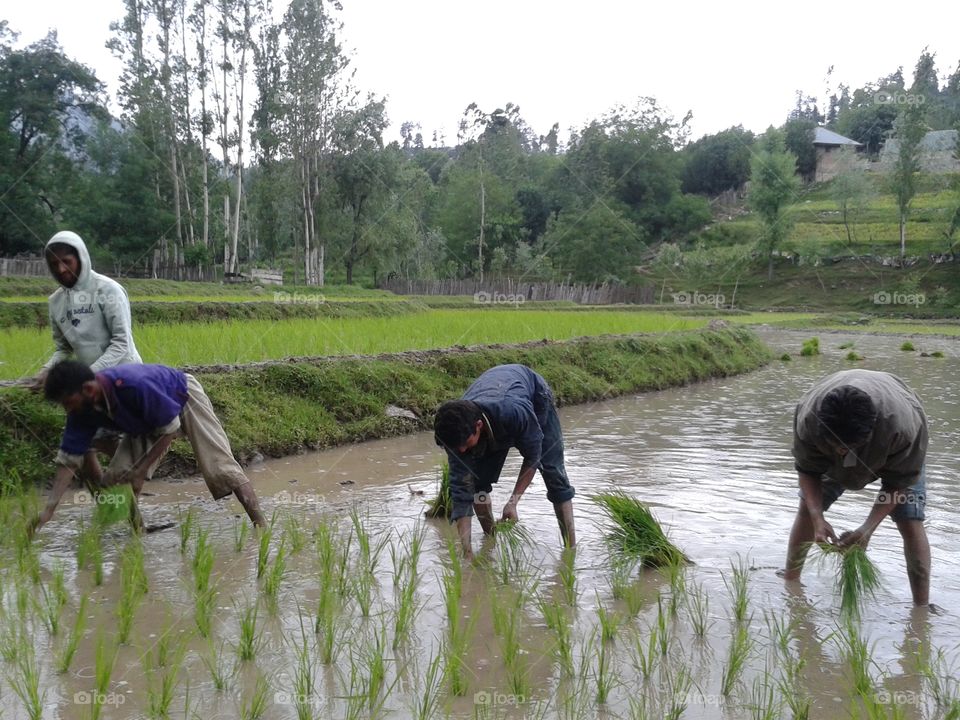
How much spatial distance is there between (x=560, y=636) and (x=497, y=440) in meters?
1.07

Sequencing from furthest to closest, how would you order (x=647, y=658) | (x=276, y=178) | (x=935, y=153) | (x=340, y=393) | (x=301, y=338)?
1. (x=935, y=153)
2. (x=276, y=178)
3. (x=301, y=338)
4. (x=340, y=393)
5. (x=647, y=658)

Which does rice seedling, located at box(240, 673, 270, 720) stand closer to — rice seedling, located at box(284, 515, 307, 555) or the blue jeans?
rice seedling, located at box(284, 515, 307, 555)

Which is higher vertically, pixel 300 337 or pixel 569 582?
pixel 300 337

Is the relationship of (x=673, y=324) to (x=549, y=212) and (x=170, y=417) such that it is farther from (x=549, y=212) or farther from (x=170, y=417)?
(x=549, y=212)

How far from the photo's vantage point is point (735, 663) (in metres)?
2.85

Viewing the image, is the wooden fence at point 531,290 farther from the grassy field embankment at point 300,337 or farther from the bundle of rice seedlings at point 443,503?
the bundle of rice seedlings at point 443,503

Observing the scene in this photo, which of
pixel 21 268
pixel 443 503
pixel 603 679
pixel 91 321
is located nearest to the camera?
pixel 603 679

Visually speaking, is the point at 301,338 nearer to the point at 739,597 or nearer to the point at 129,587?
the point at 129,587

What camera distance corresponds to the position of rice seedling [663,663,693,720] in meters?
2.65

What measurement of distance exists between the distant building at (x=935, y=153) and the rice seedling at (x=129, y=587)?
4281 centimetres

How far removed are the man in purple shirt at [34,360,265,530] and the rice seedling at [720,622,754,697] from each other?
2.52 meters

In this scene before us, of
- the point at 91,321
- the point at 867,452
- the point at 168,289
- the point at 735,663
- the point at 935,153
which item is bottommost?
the point at 735,663

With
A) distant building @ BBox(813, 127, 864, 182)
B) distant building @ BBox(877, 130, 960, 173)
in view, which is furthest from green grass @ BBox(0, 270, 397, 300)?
distant building @ BBox(813, 127, 864, 182)

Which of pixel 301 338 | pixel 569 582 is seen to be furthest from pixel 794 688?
pixel 301 338
